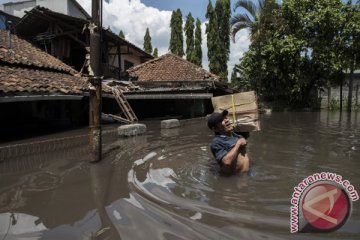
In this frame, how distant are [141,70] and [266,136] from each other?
15.6 meters

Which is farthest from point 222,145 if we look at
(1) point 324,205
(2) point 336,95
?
(2) point 336,95

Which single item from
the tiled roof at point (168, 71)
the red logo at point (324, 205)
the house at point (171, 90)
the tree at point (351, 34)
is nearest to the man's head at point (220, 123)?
the red logo at point (324, 205)

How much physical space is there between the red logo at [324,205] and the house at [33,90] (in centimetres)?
880

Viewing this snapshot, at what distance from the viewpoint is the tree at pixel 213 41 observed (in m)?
38.2

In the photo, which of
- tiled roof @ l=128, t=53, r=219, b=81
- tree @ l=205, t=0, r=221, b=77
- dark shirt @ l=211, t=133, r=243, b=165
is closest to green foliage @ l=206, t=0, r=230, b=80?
tree @ l=205, t=0, r=221, b=77

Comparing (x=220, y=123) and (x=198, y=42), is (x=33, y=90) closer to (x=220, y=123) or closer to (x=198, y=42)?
(x=220, y=123)

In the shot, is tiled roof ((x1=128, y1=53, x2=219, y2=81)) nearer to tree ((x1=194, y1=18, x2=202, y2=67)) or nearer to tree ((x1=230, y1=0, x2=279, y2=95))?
tree ((x1=230, y1=0, x2=279, y2=95))

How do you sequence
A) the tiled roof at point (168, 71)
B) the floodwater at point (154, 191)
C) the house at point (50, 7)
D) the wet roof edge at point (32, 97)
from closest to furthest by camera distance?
the floodwater at point (154, 191)
the wet roof edge at point (32, 97)
the house at point (50, 7)
the tiled roof at point (168, 71)

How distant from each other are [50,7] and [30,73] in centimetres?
1303

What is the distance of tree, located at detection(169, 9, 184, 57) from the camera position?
45.0 m

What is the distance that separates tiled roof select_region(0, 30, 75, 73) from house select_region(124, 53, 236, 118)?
13.9 ft

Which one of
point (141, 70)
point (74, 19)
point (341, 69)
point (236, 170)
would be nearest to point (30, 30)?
point (74, 19)

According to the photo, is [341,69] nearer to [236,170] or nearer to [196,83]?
[196,83]

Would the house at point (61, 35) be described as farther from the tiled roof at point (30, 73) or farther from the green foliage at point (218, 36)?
the green foliage at point (218, 36)
